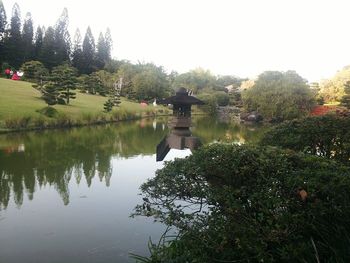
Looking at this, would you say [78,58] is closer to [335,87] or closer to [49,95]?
[49,95]

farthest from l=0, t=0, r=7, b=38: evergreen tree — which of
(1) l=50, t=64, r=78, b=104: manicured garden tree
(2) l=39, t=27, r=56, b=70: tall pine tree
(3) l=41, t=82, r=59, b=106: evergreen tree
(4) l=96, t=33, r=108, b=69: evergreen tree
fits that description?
(3) l=41, t=82, r=59, b=106: evergreen tree

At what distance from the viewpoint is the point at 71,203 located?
9.61 meters

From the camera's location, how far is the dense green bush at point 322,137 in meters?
6.22

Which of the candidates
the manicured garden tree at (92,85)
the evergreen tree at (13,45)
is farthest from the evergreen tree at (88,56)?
the manicured garden tree at (92,85)

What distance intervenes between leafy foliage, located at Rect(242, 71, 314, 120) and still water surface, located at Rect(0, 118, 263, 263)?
25.3 meters

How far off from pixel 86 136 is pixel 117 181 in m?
12.1

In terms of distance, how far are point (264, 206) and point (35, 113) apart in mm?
25094

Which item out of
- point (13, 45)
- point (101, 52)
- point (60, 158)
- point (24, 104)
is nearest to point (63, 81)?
point (24, 104)

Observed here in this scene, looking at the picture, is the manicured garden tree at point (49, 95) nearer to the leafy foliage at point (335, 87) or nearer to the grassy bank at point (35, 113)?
the grassy bank at point (35, 113)

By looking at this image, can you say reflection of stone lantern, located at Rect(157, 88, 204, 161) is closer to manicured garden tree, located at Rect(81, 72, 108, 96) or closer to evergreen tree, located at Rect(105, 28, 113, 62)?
manicured garden tree, located at Rect(81, 72, 108, 96)

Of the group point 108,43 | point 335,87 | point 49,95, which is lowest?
point 49,95

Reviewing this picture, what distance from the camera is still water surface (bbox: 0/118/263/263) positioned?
6805 mm

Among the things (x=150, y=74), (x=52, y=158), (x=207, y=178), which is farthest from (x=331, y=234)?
(x=150, y=74)

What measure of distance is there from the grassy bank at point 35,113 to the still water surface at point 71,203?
5.16m
